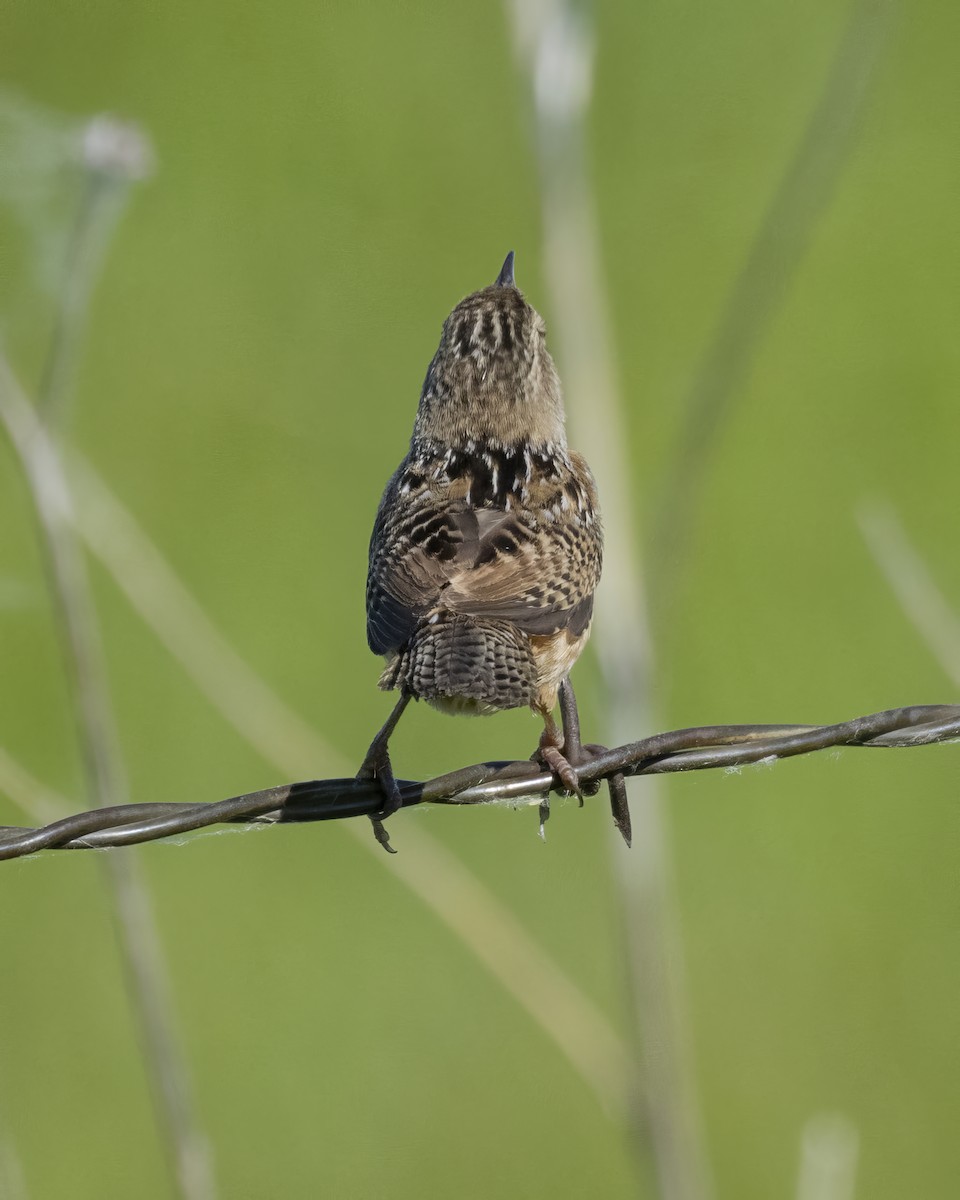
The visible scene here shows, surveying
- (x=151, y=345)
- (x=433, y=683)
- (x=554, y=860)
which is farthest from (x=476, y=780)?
(x=151, y=345)

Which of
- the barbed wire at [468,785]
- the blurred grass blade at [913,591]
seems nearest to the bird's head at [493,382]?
the blurred grass blade at [913,591]

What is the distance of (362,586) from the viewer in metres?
9.72

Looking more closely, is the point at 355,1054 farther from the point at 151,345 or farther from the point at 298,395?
the point at 151,345

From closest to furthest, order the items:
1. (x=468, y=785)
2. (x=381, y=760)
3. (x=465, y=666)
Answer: (x=468, y=785)
(x=465, y=666)
(x=381, y=760)

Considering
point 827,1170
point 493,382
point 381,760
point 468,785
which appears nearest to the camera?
point 468,785

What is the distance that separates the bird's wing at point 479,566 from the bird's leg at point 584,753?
7.8 inches

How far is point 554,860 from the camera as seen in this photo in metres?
8.56

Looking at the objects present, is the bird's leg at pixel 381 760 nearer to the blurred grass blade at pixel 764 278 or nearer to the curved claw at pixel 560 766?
the curved claw at pixel 560 766

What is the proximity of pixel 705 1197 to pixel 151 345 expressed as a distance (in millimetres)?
8661

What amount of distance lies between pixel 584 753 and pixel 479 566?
0.58 metres

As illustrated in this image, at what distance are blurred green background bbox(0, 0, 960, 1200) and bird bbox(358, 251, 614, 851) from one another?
2021 mm

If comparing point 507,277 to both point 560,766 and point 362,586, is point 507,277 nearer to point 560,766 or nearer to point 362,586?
point 560,766

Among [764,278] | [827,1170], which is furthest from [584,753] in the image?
[764,278]

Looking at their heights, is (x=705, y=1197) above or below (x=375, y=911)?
below
